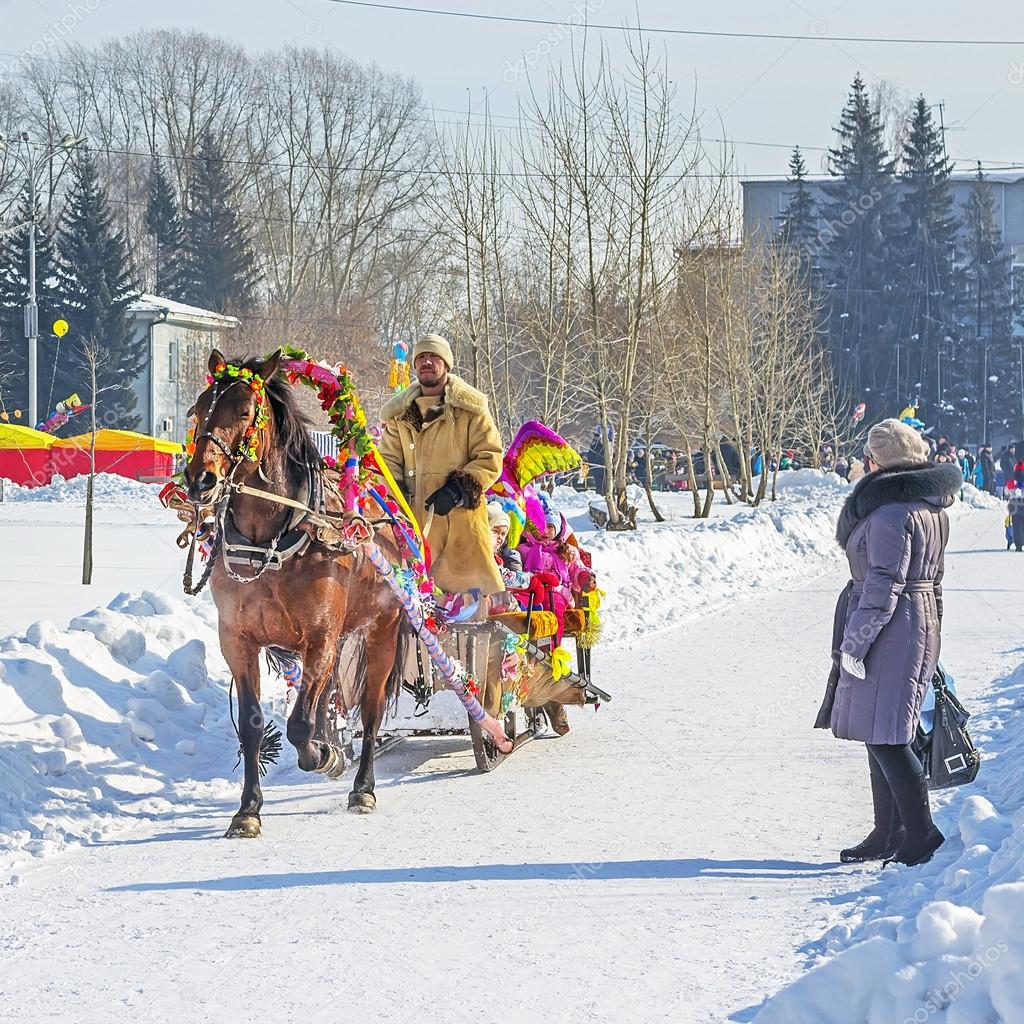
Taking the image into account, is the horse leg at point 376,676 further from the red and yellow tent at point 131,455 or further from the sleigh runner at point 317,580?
the red and yellow tent at point 131,455

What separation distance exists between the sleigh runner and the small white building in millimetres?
50634

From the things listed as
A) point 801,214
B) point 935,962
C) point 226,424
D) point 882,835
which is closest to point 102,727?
point 226,424

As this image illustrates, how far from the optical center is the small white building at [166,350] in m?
59.2

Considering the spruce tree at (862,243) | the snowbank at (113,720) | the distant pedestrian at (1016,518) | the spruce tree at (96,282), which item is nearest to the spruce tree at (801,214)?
the spruce tree at (862,243)

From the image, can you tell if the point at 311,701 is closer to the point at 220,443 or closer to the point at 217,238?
the point at 220,443

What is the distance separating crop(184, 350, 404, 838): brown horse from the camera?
674 cm

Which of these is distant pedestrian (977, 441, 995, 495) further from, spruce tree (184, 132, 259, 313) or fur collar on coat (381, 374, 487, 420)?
fur collar on coat (381, 374, 487, 420)

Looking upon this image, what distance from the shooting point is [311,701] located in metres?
7.16

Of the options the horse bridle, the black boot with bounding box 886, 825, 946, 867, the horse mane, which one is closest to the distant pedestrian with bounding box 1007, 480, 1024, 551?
the horse mane

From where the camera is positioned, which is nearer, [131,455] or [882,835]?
[882,835]

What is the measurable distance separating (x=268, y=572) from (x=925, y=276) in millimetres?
70851

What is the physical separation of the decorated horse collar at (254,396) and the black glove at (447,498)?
154 centimetres

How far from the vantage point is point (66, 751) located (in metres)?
7.91

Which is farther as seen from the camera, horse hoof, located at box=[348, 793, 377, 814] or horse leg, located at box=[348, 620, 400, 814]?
horse leg, located at box=[348, 620, 400, 814]
